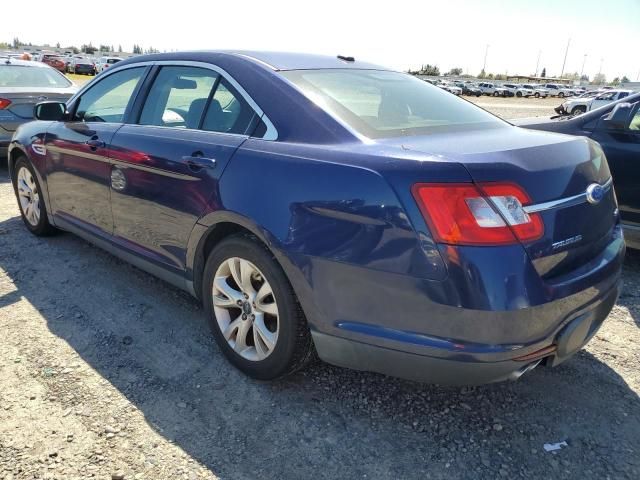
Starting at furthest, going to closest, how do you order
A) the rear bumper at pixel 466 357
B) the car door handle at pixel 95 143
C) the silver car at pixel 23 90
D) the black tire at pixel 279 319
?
1. the silver car at pixel 23 90
2. the car door handle at pixel 95 143
3. the black tire at pixel 279 319
4. the rear bumper at pixel 466 357

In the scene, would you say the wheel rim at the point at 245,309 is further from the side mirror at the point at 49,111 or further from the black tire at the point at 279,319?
the side mirror at the point at 49,111

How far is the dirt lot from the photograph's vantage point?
2.19m

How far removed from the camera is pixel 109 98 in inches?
156

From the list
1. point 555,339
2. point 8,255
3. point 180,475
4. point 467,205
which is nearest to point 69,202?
point 8,255

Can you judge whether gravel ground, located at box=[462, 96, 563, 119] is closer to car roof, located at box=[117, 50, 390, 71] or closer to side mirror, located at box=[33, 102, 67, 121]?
car roof, located at box=[117, 50, 390, 71]

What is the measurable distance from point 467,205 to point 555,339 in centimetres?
70

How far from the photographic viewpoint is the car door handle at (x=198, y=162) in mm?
2707

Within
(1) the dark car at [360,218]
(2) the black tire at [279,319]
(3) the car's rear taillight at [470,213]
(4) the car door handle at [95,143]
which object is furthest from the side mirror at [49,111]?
(3) the car's rear taillight at [470,213]

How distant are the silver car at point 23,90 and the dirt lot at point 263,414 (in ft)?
15.7

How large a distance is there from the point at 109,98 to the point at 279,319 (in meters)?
2.46

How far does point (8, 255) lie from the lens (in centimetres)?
443

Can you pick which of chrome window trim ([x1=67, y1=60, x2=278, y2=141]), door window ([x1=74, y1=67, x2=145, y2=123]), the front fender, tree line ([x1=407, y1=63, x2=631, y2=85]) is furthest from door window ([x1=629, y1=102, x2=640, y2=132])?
tree line ([x1=407, y1=63, x2=631, y2=85])

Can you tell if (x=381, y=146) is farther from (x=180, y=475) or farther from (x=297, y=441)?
(x=180, y=475)

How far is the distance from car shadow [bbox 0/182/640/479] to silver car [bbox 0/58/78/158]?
4916mm
